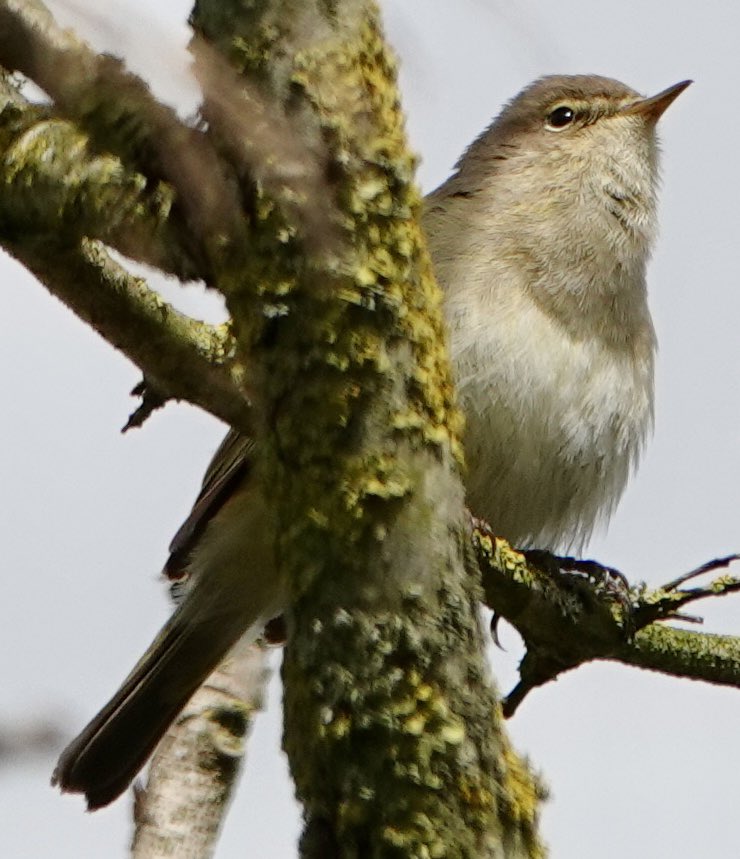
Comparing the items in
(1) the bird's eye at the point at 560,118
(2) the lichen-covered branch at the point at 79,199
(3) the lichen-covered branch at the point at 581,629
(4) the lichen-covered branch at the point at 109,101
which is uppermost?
(1) the bird's eye at the point at 560,118

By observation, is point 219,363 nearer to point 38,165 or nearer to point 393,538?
point 38,165

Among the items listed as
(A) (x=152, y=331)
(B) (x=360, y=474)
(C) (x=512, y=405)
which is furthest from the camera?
(C) (x=512, y=405)

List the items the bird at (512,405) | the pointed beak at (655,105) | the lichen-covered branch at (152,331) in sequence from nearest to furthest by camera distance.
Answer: the lichen-covered branch at (152,331)
the bird at (512,405)
the pointed beak at (655,105)

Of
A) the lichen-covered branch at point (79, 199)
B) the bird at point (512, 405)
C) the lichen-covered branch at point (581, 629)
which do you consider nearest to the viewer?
the lichen-covered branch at point (79, 199)

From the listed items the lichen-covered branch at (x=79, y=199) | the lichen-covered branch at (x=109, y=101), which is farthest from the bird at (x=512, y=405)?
the lichen-covered branch at (x=109, y=101)

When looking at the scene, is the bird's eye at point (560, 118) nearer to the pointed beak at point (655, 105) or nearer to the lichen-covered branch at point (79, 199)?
the pointed beak at point (655, 105)

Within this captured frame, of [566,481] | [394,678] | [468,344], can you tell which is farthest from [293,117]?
[566,481]

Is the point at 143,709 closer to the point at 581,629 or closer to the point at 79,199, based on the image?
the point at 581,629

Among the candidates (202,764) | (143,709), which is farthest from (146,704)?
(202,764)
